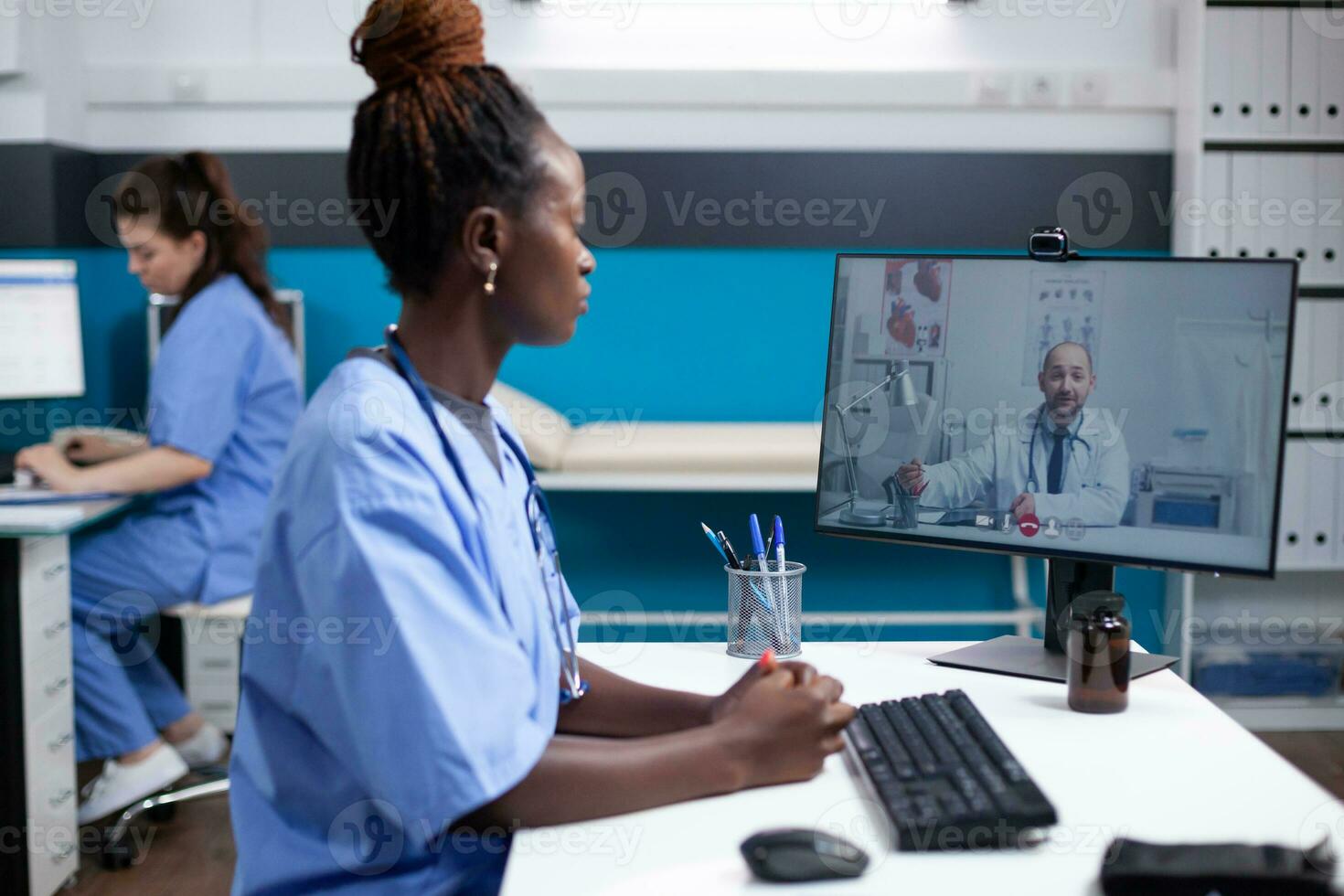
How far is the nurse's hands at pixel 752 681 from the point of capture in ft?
3.51

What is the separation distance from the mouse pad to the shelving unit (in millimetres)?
1896

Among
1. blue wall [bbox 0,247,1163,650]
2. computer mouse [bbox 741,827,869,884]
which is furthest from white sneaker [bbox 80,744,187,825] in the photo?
computer mouse [bbox 741,827,869,884]

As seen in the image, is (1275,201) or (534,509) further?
(1275,201)

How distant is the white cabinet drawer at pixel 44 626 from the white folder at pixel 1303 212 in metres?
2.89

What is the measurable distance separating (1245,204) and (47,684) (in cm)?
289

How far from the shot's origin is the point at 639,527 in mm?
3283

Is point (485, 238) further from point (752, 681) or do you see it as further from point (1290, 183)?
point (1290, 183)

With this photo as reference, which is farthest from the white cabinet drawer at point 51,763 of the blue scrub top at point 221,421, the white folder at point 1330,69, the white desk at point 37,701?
the white folder at point 1330,69

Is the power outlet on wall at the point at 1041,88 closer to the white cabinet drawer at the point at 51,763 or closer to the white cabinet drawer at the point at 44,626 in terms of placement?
the white cabinet drawer at the point at 44,626

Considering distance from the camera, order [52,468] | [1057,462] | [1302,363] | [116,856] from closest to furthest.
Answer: [1057,462] → [116,856] → [52,468] → [1302,363]

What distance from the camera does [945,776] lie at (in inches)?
37.8

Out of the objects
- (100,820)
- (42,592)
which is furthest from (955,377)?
(100,820)

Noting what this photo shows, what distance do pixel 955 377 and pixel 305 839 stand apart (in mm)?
823

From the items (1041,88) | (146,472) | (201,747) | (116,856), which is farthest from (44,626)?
(1041,88)
